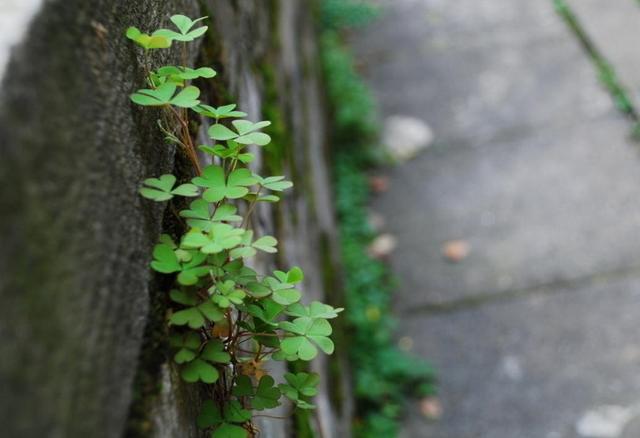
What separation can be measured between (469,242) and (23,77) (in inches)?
129

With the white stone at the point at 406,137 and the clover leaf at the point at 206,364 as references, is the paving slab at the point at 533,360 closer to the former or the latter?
the white stone at the point at 406,137

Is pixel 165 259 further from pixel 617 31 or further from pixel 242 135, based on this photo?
pixel 617 31

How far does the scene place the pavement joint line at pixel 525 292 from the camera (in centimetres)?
337

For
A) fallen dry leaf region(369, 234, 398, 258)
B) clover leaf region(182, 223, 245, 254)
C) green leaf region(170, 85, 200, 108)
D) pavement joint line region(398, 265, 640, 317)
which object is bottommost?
clover leaf region(182, 223, 245, 254)

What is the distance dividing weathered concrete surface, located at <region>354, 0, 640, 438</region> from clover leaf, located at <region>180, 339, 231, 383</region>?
2201mm

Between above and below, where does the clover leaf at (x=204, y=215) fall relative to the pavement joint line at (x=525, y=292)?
below

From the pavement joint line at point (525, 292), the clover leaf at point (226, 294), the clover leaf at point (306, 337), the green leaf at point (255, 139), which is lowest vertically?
the clover leaf at point (306, 337)

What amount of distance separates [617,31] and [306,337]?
14.0ft

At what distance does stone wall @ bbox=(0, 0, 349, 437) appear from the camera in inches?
22.8

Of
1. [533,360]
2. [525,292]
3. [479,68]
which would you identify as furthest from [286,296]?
[479,68]

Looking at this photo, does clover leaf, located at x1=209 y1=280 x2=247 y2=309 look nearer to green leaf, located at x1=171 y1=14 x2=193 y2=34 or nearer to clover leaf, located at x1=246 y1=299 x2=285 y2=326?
clover leaf, located at x1=246 y1=299 x2=285 y2=326

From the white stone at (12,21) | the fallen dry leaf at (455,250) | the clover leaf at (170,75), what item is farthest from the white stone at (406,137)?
the white stone at (12,21)

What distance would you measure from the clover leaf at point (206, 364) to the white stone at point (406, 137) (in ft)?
11.5

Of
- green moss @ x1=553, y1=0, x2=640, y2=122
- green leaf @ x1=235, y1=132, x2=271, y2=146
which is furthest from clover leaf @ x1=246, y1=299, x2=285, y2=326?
green moss @ x1=553, y1=0, x2=640, y2=122
